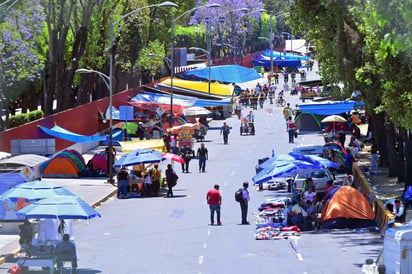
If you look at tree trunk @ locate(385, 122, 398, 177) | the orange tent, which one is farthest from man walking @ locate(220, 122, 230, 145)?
tree trunk @ locate(385, 122, 398, 177)

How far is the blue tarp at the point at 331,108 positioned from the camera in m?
63.4

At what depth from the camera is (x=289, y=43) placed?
541ft

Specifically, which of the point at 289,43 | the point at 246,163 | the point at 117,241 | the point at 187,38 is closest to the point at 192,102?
the point at 246,163

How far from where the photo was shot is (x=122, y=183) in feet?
140

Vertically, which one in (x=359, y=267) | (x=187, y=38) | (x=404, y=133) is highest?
(x=187, y=38)

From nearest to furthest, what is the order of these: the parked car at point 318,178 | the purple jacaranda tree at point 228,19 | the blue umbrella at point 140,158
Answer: the parked car at point 318,178
the blue umbrella at point 140,158
the purple jacaranda tree at point 228,19

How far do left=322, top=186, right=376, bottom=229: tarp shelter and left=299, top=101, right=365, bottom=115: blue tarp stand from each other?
99.6 ft

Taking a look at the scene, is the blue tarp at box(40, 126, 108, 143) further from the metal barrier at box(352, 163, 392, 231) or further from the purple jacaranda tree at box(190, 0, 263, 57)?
the purple jacaranda tree at box(190, 0, 263, 57)

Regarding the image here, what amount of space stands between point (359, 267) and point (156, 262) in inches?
199

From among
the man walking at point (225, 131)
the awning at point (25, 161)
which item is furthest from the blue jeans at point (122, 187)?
the man walking at point (225, 131)

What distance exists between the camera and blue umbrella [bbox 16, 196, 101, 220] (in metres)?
25.2

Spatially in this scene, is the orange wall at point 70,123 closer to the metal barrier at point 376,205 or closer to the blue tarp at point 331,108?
the blue tarp at point 331,108

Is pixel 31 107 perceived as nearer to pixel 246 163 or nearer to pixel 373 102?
pixel 246 163

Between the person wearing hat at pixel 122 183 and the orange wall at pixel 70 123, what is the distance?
8153 mm
